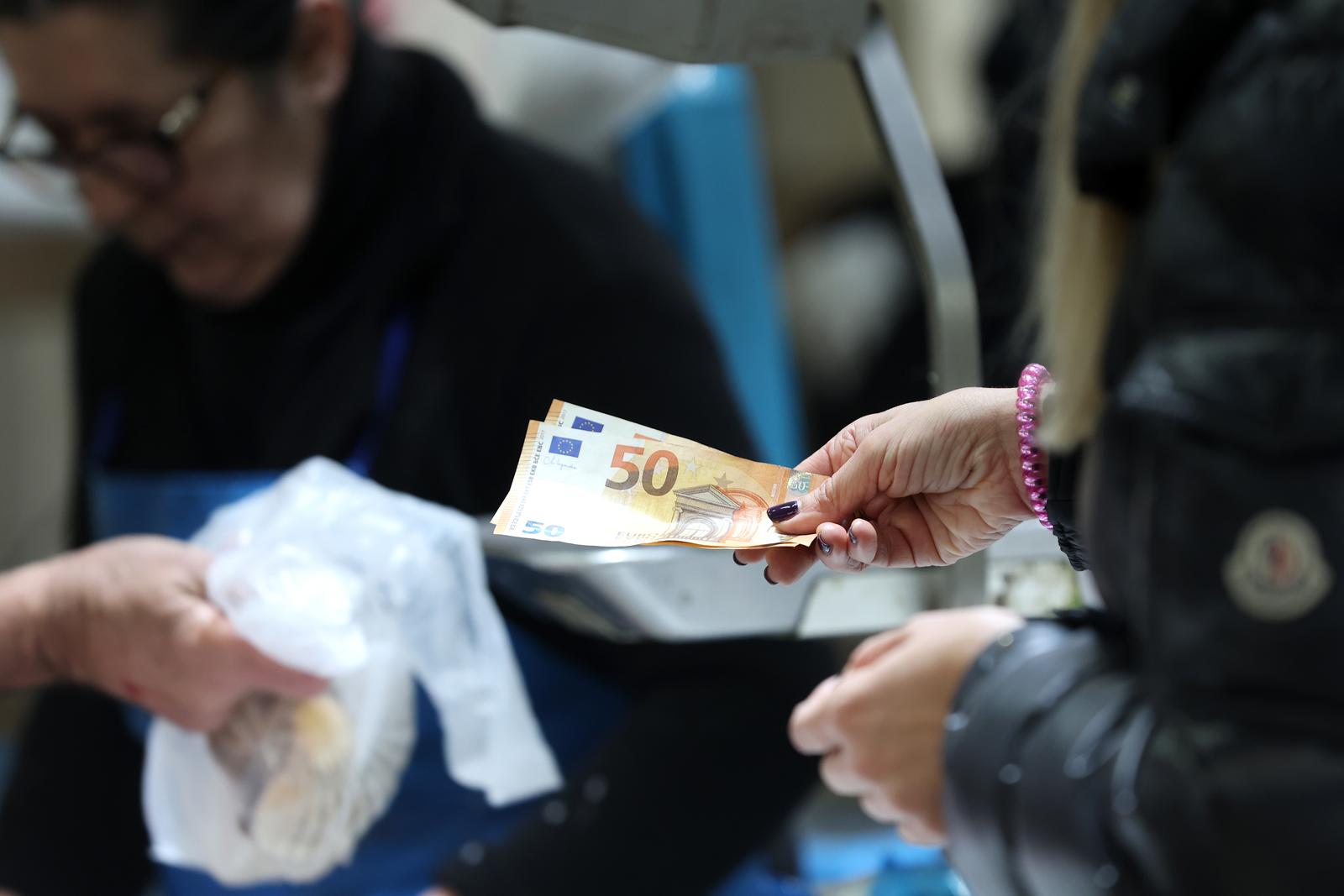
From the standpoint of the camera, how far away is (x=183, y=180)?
99 cm

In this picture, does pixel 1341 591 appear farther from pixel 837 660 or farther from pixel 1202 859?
pixel 837 660

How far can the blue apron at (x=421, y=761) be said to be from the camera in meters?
0.80

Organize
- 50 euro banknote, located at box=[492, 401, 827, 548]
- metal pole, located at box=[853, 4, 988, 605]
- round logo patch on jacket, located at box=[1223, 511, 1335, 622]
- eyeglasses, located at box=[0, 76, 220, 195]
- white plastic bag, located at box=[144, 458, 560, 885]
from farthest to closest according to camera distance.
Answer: eyeglasses, located at box=[0, 76, 220, 195], white plastic bag, located at box=[144, 458, 560, 885], metal pole, located at box=[853, 4, 988, 605], 50 euro banknote, located at box=[492, 401, 827, 548], round logo patch on jacket, located at box=[1223, 511, 1335, 622]

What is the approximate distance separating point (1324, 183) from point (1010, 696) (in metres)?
0.20

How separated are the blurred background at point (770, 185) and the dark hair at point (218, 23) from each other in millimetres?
158

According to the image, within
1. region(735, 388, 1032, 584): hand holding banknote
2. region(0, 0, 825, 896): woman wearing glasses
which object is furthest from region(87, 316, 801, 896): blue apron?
region(735, 388, 1032, 584): hand holding banknote

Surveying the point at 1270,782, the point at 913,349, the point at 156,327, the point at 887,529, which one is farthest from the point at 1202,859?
the point at 156,327

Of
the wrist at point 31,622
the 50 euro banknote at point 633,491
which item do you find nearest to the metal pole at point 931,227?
the 50 euro banknote at point 633,491

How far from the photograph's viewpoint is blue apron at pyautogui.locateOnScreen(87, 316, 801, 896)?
799 mm

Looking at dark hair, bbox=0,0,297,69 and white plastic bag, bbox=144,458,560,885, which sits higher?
dark hair, bbox=0,0,297,69

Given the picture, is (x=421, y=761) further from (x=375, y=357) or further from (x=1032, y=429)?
(x=1032, y=429)

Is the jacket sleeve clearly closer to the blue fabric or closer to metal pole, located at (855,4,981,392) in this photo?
metal pole, located at (855,4,981,392)

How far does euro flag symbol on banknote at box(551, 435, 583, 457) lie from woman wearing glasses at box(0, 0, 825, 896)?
190mm

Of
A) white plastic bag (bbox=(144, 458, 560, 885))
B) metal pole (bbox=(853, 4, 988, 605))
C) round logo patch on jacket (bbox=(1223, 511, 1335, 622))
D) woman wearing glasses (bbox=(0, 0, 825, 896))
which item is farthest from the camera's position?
woman wearing glasses (bbox=(0, 0, 825, 896))
